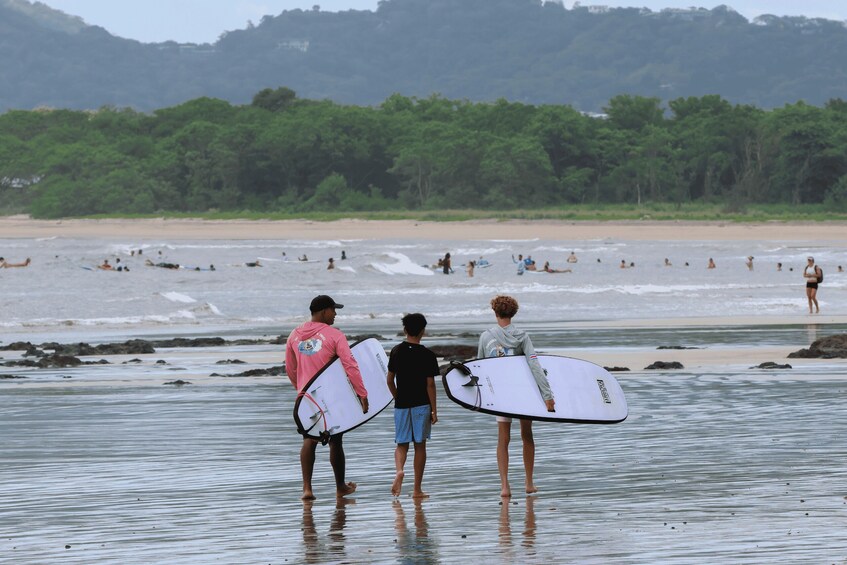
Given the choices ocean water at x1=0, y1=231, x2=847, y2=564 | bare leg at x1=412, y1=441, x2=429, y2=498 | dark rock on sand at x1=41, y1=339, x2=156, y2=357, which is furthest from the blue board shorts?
dark rock on sand at x1=41, y1=339, x2=156, y2=357

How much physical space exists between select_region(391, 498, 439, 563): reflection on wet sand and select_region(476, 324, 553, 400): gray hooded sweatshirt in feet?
4.31

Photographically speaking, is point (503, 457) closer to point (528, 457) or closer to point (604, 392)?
point (528, 457)

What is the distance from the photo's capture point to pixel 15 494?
11312mm

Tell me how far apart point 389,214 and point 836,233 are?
38.2m

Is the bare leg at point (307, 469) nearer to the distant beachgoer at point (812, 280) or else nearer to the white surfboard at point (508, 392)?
the white surfboard at point (508, 392)

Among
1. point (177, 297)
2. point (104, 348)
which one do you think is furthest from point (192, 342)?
point (177, 297)

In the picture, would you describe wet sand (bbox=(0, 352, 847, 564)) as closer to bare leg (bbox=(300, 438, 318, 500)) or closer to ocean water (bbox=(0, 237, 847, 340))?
bare leg (bbox=(300, 438, 318, 500))

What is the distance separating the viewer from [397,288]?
156 ft

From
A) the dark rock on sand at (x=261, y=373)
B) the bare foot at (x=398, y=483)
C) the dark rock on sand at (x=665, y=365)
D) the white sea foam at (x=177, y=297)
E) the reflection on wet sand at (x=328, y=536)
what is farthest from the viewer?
the white sea foam at (x=177, y=297)

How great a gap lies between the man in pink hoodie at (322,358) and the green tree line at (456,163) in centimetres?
9429

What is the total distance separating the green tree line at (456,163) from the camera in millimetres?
114812

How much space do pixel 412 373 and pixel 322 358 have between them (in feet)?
2.29

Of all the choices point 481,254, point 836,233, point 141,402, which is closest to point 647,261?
point 481,254

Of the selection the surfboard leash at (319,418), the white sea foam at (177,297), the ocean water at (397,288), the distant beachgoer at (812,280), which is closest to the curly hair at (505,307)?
the surfboard leash at (319,418)
